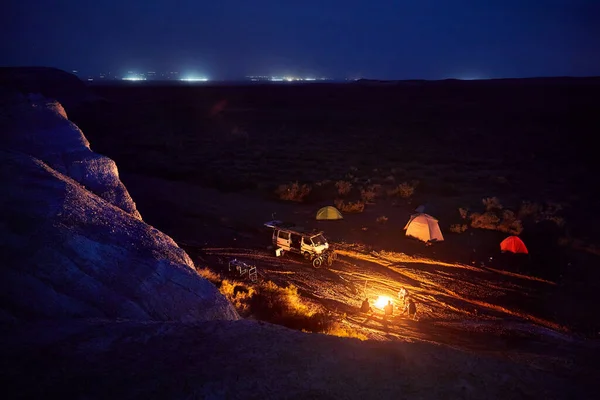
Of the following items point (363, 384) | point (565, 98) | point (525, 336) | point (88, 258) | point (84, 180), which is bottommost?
point (525, 336)

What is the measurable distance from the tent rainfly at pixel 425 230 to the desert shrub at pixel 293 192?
8925 mm

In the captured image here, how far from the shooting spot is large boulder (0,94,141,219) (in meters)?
12.2

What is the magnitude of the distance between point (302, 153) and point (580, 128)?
39.7 meters

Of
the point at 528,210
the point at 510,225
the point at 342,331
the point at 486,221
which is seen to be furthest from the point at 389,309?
the point at 528,210

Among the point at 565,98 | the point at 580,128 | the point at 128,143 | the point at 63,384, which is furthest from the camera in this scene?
the point at 565,98

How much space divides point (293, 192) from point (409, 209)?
24.8 feet

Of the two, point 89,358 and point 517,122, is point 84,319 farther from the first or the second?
point 517,122

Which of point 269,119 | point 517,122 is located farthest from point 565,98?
point 269,119

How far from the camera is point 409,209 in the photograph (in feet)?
86.2

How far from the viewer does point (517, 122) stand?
6456cm

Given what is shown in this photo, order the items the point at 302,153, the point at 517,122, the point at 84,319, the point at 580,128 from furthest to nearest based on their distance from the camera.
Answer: the point at 517,122
the point at 580,128
the point at 302,153
the point at 84,319

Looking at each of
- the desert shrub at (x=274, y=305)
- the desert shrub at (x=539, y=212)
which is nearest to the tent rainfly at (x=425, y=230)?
the desert shrub at (x=539, y=212)

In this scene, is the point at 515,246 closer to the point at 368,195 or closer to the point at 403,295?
the point at 403,295

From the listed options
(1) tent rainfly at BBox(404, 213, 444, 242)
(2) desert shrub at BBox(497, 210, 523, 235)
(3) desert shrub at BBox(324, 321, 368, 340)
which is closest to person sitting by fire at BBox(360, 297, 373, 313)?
(3) desert shrub at BBox(324, 321, 368, 340)
